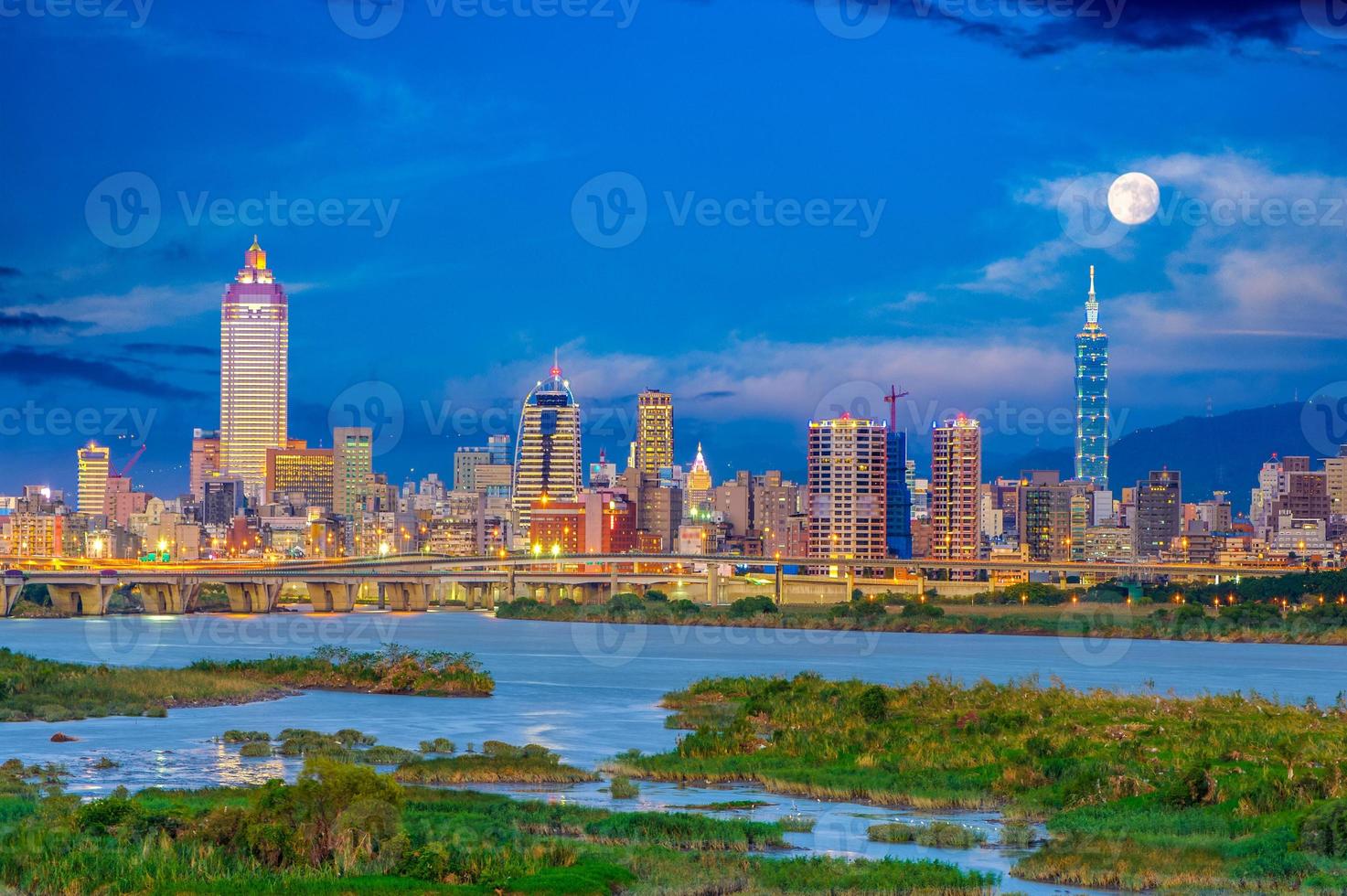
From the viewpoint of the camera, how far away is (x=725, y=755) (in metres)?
47.0

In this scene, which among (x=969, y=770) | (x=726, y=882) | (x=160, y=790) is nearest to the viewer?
(x=726, y=882)

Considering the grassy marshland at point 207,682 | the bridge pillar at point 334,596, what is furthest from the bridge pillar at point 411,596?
the grassy marshland at point 207,682

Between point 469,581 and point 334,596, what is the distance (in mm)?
14383

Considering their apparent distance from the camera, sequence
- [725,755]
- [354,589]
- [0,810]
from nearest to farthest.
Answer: [0,810] < [725,755] < [354,589]

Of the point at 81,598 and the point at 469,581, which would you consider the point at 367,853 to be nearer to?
the point at 81,598

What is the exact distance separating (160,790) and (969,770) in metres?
18.4

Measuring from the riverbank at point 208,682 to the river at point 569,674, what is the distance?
1.44 m

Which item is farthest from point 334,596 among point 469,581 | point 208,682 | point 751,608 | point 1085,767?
point 1085,767

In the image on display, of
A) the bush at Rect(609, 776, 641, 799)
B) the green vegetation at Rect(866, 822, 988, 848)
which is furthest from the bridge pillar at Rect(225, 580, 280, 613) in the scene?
the green vegetation at Rect(866, 822, 988, 848)

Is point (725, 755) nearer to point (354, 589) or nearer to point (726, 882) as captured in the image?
point (726, 882)

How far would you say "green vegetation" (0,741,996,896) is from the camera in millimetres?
28062

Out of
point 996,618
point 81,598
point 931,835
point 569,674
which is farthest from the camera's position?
point 81,598

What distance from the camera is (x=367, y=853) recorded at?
29656mm

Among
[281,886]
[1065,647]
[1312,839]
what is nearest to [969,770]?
[1312,839]
